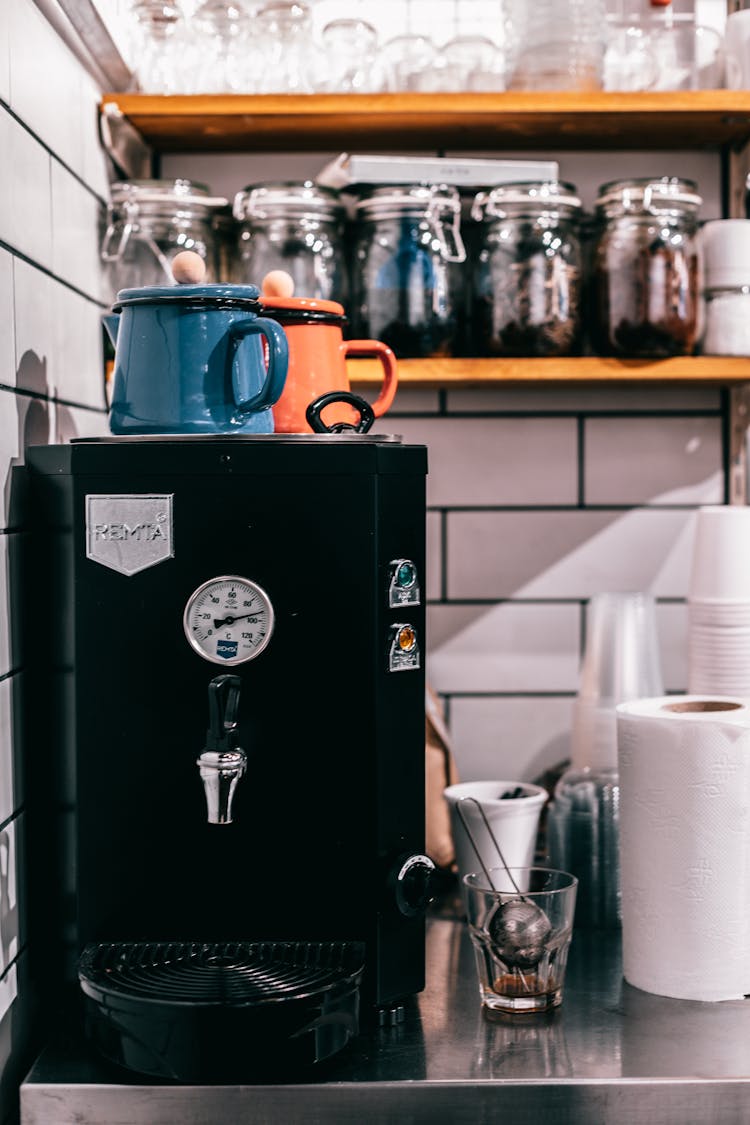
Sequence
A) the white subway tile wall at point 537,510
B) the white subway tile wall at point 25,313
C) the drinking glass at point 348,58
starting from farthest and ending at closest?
1. the white subway tile wall at point 537,510
2. the drinking glass at point 348,58
3. the white subway tile wall at point 25,313

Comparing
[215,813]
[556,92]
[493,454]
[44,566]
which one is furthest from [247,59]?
[215,813]

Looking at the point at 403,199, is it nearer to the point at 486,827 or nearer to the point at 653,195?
the point at 653,195

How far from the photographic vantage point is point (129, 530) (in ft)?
3.55

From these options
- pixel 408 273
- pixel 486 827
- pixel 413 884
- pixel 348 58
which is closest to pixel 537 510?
pixel 408 273

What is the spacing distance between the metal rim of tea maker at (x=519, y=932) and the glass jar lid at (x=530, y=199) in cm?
79

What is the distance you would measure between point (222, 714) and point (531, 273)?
27.9 inches

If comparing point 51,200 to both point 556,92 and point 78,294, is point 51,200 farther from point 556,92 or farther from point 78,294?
point 556,92

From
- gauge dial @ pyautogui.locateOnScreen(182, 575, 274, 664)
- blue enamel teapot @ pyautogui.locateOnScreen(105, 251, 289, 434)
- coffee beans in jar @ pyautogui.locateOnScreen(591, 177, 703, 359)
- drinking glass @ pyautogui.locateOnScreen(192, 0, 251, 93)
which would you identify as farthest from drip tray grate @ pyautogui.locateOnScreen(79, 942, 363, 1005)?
drinking glass @ pyautogui.locateOnScreen(192, 0, 251, 93)

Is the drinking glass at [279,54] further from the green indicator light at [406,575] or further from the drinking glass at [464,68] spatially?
the green indicator light at [406,575]

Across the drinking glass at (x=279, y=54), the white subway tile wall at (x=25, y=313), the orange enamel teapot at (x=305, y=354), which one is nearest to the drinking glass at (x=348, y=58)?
the drinking glass at (x=279, y=54)

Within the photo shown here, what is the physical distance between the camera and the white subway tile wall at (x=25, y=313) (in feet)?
3.59

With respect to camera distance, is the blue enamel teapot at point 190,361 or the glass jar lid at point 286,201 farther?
the glass jar lid at point 286,201

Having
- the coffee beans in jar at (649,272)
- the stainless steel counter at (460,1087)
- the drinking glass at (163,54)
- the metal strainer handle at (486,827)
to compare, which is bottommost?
the stainless steel counter at (460,1087)

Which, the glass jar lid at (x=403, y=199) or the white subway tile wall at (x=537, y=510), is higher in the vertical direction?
the glass jar lid at (x=403, y=199)
